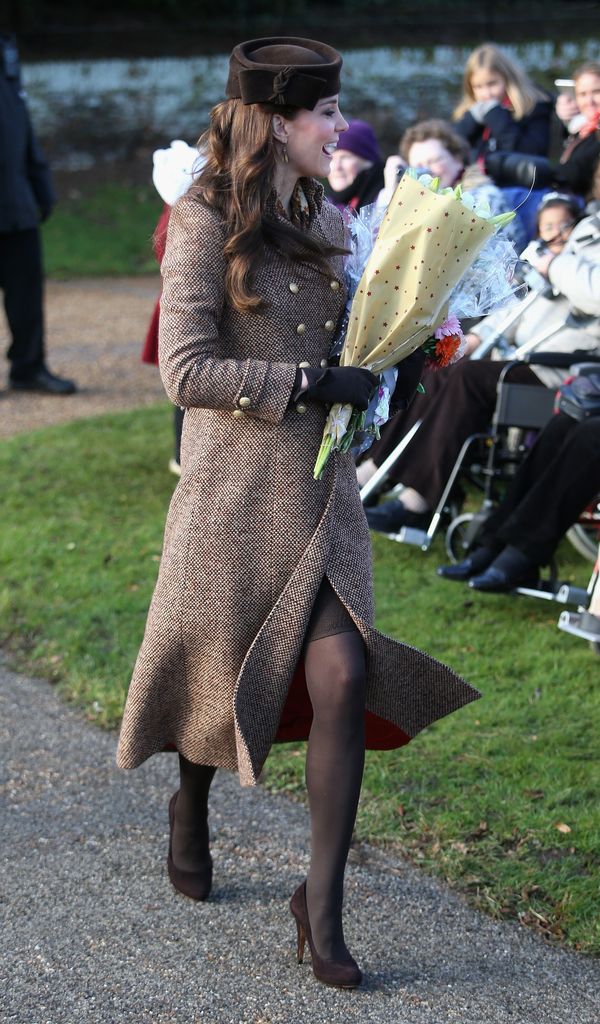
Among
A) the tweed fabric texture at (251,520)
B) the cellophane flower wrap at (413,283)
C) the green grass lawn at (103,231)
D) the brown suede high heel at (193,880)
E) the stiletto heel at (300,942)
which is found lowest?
the green grass lawn at (103,231)

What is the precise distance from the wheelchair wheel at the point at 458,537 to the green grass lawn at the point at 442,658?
96 mm

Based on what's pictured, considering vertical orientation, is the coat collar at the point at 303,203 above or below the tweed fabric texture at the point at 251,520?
above

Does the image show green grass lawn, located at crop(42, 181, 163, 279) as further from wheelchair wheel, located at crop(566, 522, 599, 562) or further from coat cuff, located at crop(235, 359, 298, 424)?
coat cuff, located at crop(235, 359, 298, 424)

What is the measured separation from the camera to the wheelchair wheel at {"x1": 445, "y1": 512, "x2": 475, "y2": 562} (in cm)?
602

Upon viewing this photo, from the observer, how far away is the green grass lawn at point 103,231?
51.9 ft

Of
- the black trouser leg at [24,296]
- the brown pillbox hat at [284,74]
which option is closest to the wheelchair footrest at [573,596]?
the brown pillbox hat at [284,74]

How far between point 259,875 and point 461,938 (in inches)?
24.1

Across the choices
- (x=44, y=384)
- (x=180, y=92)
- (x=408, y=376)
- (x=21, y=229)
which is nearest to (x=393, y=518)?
(x=408, y=376)

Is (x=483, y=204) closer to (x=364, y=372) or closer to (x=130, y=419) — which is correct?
(x=364, y=372)

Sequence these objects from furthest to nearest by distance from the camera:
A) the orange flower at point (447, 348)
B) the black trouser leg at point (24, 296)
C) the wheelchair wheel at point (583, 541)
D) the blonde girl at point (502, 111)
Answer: the black trouser leg at point (24, 296), the blonde girl at point (502, 111), the wheelchair wheel at point (583, 541), the orange flower at point (447, 348)

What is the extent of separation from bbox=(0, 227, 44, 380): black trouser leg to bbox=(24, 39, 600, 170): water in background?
1131 cm

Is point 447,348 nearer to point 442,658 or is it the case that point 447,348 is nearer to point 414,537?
point 442,658

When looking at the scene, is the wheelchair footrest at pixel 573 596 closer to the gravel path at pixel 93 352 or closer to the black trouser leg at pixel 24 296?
the gravel path at pixel 93 352

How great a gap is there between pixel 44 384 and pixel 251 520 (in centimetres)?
702
